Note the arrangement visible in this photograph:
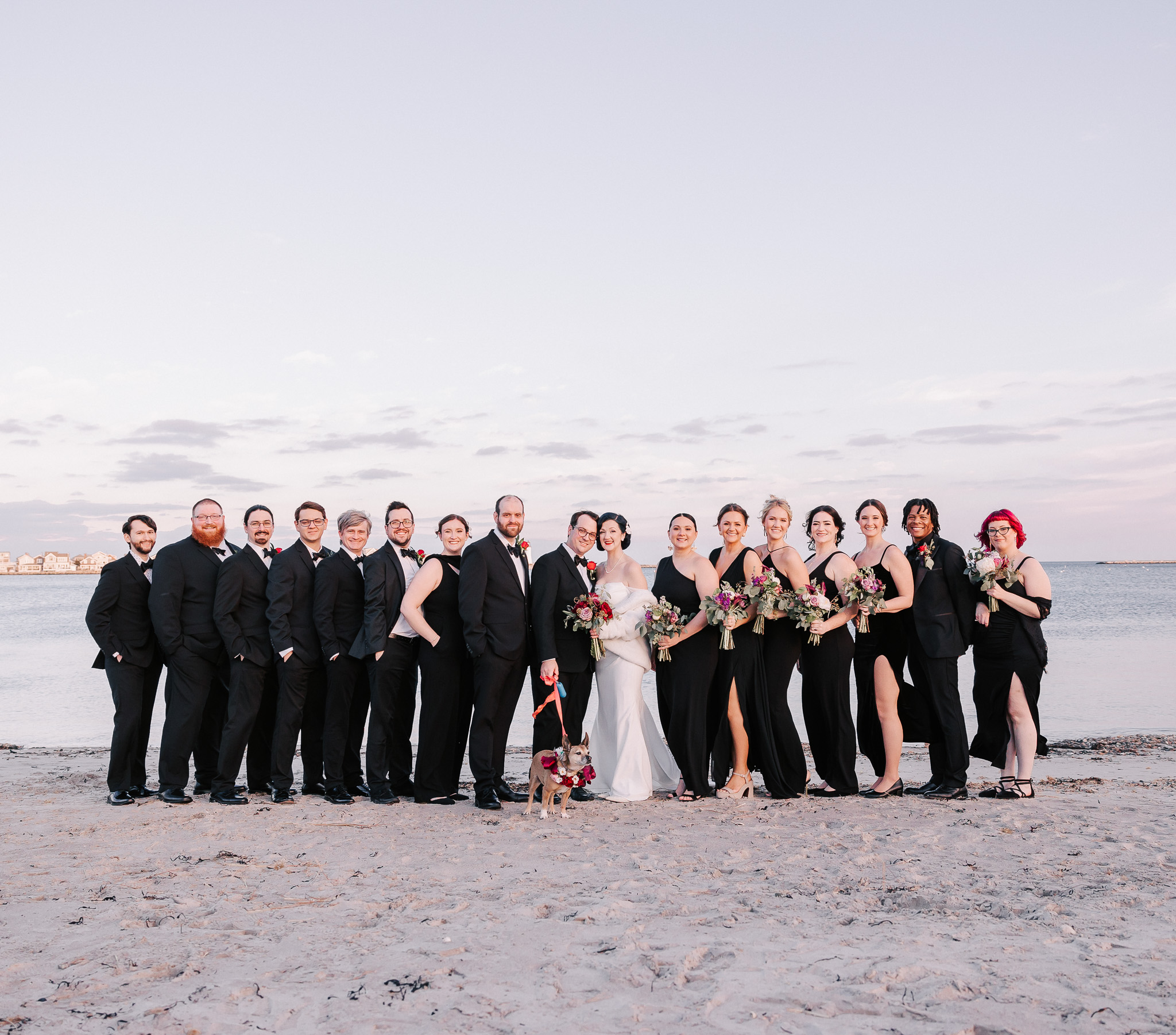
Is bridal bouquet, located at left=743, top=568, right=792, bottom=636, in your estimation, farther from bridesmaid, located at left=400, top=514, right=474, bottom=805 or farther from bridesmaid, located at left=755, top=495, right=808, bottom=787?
bridesmaid, located at left=400, top=514, right=474, bottom=805

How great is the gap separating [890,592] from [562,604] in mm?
2603

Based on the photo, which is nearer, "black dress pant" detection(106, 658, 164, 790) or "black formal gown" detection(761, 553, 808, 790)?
"black dress pant" detection(106, 658, 164, 790)

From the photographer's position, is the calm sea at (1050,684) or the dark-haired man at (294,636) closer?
the dark-haired man at (294,636)

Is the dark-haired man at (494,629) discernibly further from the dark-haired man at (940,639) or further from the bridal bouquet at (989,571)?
the bridal bouquet at (989,571)

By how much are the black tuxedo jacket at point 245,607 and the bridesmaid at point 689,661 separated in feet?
10.2

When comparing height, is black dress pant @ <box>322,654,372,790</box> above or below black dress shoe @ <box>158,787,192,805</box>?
above

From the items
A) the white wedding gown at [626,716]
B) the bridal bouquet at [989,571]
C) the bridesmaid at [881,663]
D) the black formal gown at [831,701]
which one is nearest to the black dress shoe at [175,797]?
the white wedding gown at [626,716]

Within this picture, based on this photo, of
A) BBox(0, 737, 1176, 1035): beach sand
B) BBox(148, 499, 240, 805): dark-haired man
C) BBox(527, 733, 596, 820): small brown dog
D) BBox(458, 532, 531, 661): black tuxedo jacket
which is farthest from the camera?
BBox(148, 499, 240, 805): dark-haired man

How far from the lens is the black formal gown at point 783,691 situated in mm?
6953

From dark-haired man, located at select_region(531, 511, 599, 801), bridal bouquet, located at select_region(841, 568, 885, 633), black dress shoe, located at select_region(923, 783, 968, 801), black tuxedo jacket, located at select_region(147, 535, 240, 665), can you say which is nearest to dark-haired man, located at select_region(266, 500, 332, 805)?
black tuxedo jacket, located at select_region(147, 535, 240, 665)

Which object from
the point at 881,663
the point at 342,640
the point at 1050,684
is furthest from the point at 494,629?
the point at 1050,684

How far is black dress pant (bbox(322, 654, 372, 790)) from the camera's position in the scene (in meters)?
6.88

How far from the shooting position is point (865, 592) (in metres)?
6.73

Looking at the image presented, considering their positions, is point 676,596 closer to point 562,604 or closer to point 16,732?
point 562,604
